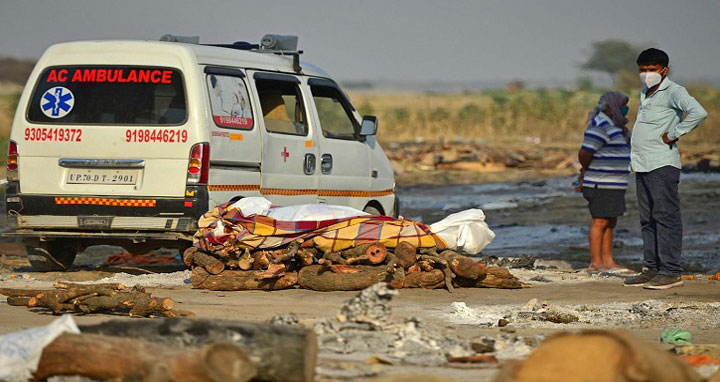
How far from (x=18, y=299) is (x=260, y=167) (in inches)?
124

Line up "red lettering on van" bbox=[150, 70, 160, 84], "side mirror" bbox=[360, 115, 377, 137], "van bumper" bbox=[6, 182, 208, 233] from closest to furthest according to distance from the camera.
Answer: "van bumper" bbox=[6, 182, 208, 233], "red lettering on van" bbox=[150, 70, 160, 84], "side mirror" bbox=[360, 115, 377, 137]

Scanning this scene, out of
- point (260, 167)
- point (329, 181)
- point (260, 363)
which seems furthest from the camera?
point (329, 181)

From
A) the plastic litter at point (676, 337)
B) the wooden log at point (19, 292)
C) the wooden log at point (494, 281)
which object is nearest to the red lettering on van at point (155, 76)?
the wooden log at point (19, 292)

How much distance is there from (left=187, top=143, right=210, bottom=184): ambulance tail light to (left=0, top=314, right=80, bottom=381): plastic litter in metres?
4.96

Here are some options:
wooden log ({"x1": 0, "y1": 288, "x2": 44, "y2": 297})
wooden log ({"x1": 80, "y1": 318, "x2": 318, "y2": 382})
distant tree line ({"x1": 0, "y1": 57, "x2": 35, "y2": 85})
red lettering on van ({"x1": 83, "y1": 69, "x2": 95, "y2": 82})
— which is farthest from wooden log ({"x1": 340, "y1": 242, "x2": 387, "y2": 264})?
distant tree line ({"x1": 0, "y1": 57, "x2": 35, "y2": 85})

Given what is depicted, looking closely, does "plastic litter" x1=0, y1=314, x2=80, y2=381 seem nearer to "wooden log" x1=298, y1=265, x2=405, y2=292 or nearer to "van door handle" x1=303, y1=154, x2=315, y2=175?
"wooden log" x1=298, y1=265, x2=405, y2=292

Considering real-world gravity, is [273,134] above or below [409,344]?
above

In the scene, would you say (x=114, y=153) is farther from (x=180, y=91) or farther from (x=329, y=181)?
(x=329, y=181)

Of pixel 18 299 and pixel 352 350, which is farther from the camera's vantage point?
pixel 18 299

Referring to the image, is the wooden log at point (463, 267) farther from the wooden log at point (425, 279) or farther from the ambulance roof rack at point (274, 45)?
the ambulance roof rack at point (274, 45)

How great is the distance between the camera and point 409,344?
6980mm

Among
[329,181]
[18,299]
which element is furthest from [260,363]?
[329,181]

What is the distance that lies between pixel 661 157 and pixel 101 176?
5.18 metres

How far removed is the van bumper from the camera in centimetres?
1102
